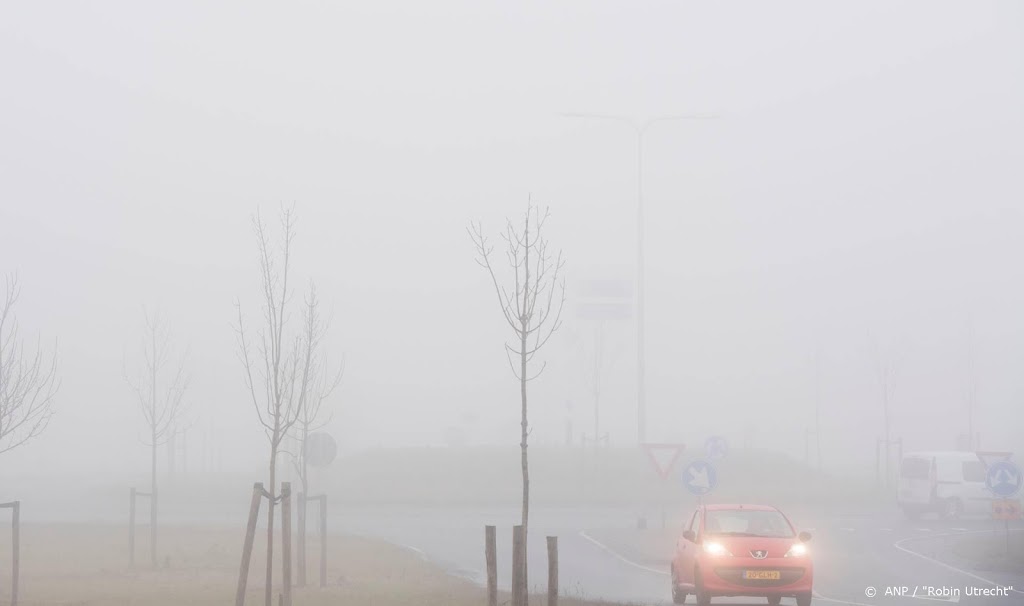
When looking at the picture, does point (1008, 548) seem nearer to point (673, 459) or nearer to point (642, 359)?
point (673, 459)

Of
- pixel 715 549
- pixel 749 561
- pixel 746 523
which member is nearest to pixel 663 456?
pixel 746 523

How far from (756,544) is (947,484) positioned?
2735 centimetres

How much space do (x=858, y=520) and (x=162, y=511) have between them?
26.6 metres

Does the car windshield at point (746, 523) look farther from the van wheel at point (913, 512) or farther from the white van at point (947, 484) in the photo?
the van wheel at point (913, 512)

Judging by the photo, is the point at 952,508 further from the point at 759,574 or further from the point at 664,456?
the point at 759,574

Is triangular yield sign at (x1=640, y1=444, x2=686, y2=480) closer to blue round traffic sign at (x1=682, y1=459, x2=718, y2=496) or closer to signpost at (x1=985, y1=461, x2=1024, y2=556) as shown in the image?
blue round traffic sign at (x1=682, y1=459, x2=718, y2=496)

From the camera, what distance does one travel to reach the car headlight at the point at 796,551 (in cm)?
1920

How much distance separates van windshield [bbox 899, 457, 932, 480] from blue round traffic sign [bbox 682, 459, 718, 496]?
638 inches

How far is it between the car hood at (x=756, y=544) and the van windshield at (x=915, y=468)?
2653 centimetres

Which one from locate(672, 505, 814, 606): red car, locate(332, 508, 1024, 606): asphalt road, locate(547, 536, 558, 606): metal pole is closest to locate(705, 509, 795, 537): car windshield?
locate(672, 505, 814, 606): red car

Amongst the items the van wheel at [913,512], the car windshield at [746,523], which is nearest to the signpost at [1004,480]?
the car windshield at [746,523]

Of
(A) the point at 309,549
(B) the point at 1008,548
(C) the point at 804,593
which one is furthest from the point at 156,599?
(B) the point at 1008,548

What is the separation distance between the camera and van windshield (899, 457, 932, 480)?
146ft

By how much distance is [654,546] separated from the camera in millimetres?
33094
